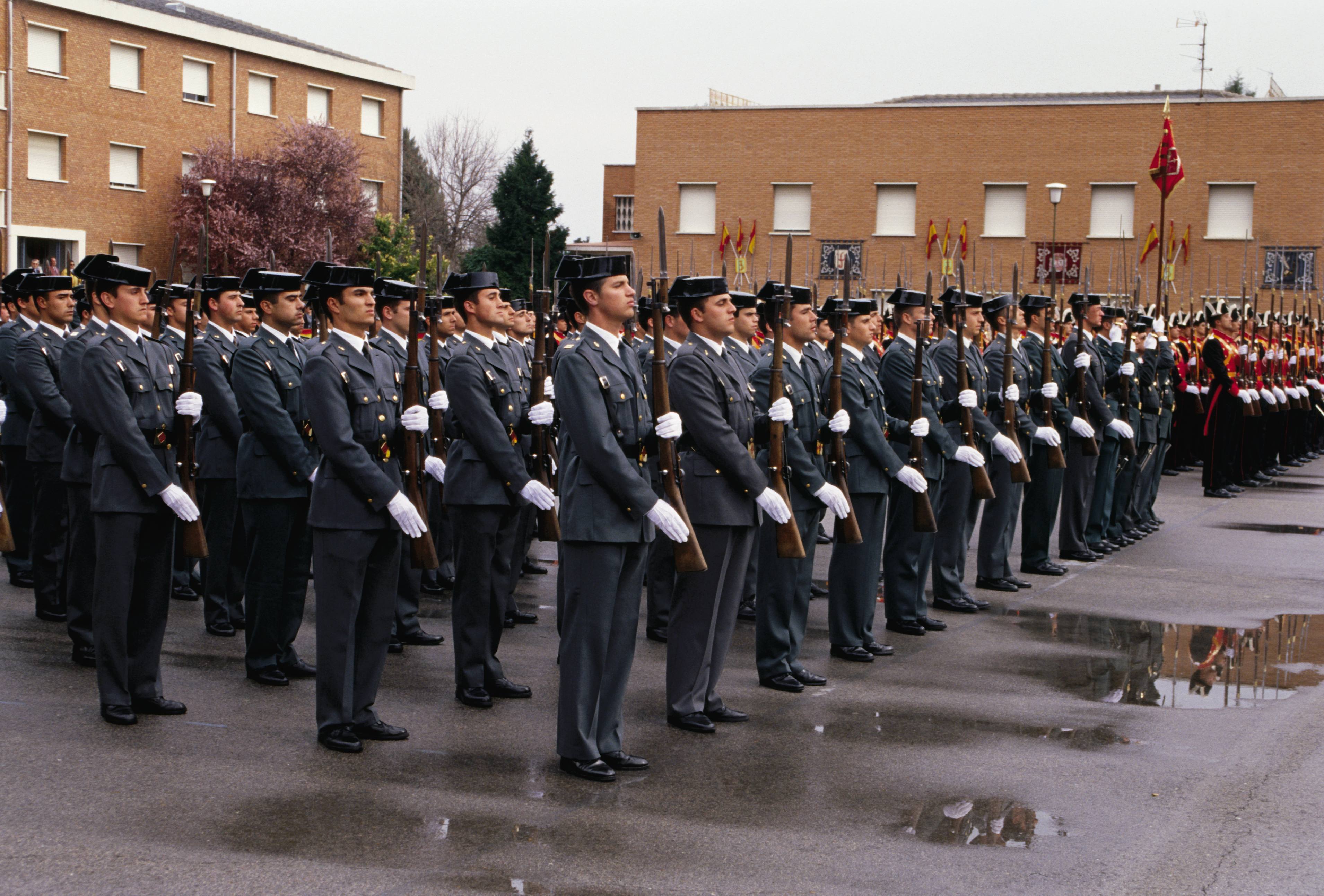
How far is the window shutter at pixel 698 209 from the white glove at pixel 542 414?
3807 cm

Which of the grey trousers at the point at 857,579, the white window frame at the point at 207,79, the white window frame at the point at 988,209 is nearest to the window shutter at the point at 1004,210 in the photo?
the white window frame at the point at 988,209

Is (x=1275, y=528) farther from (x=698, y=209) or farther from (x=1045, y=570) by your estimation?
(x=698, y=209)

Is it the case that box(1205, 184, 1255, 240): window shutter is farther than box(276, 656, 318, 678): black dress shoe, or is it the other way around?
box(1205, 184, 1255, 240): window shutter

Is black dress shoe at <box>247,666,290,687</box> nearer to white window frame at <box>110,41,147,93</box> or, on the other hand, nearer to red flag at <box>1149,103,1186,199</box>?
red flag at <box>1149,103,1186,199</box>

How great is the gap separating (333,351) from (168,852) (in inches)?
84.8

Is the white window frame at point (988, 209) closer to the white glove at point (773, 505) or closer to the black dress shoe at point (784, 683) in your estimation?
the black dress shoe at point (784, 683)

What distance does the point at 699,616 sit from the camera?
249 inches

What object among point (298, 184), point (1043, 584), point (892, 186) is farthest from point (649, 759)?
point (892, 186)

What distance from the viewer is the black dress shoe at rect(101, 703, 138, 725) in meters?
6.20

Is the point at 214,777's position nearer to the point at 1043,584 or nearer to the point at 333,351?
the point at 333,351

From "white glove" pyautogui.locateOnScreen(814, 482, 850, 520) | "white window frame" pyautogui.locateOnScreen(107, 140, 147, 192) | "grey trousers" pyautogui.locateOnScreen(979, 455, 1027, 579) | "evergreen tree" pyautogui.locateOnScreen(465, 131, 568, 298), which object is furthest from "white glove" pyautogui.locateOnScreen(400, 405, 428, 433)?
"evergreen tree" pyautogui.locateOnScreen(465, 131, 568, 298)

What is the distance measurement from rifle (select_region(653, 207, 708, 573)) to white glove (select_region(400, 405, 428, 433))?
0.98m

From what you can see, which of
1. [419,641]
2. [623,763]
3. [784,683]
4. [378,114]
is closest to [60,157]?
[378,114]

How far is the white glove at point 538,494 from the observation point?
662 centimetres
